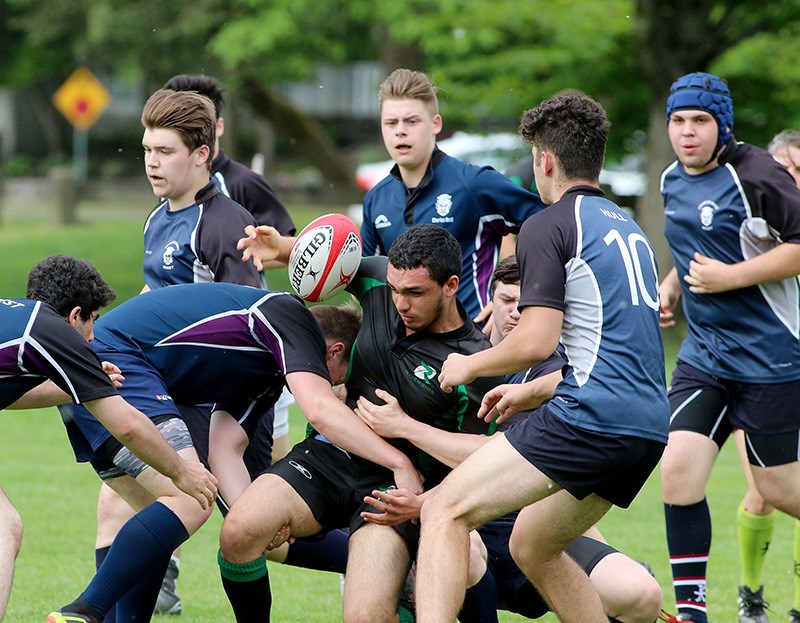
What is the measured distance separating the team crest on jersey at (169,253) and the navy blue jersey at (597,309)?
208 cm

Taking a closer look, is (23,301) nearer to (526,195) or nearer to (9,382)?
(9,382)

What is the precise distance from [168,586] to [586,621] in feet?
7.95

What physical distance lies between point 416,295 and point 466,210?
1536mm

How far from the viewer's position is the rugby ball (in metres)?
5.18

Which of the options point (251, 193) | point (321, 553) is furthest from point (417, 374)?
point (251, 193)

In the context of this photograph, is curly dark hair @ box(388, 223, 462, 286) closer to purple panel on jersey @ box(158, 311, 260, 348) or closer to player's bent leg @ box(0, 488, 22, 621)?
purple panel on jersey @ box(158, 311, 260, 348)

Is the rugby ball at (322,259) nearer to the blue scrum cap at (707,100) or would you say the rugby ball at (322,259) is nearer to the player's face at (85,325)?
the player's face at (85,325)

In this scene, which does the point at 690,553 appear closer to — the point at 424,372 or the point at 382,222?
the point at 424,372

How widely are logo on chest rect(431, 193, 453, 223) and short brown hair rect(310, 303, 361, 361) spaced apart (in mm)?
1056

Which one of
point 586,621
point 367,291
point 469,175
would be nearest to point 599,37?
point 469,175

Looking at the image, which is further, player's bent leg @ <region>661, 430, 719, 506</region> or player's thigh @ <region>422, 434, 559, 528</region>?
player's bent leg @ <region>661, 430, 719, 506</region>

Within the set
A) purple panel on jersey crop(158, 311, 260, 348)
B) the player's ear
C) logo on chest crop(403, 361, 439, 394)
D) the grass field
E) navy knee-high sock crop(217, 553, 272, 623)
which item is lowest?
the grass field

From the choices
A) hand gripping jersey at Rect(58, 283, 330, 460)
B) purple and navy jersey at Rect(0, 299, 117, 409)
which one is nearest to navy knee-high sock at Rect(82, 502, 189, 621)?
hand gripping jersey at Rect(58, 283, 330, 460)

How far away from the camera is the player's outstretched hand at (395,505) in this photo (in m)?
4.77
